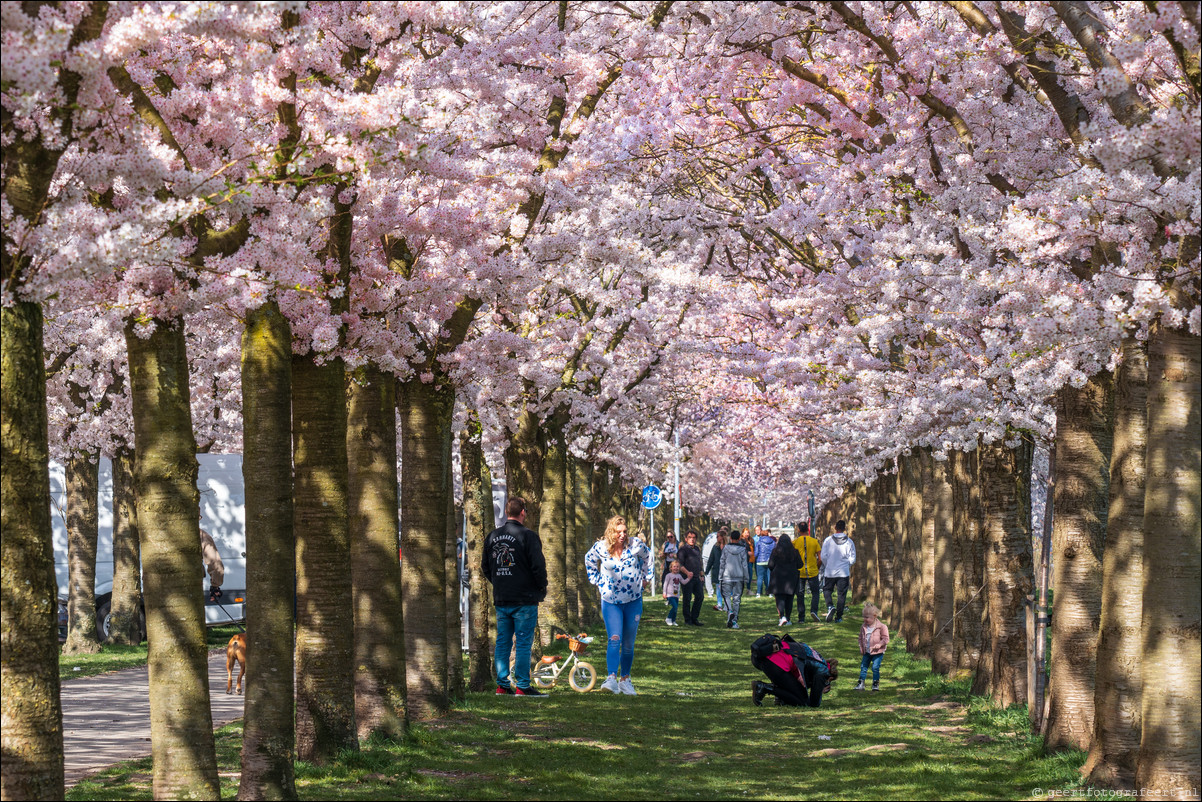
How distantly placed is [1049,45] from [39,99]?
7.97m

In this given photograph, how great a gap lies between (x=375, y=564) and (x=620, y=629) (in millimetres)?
5013

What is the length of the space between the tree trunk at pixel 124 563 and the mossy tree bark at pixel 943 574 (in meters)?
14.3

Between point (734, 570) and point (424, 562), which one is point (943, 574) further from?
point (734, 570)

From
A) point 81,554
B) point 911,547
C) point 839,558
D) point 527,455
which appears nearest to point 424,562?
point 527,455

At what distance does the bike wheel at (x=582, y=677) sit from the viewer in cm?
1658

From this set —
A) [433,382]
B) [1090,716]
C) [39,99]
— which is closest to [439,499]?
[433,382]

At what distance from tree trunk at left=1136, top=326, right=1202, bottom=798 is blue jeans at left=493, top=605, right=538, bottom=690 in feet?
24.9

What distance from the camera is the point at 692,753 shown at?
12.5m

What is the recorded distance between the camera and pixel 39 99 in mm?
6301

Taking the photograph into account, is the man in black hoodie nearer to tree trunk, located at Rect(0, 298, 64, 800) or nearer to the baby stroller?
the baby stroller

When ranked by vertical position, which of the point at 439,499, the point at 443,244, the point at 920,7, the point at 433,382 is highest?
the point at 920,7

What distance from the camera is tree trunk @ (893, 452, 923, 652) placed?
2423 centimetres

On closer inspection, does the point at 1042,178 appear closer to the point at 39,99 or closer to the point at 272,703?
the point at 272,703

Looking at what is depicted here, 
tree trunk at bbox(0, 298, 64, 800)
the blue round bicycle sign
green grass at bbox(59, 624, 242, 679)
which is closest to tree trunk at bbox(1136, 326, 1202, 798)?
tree trunk at bbox(0, 298, 64, 800)
